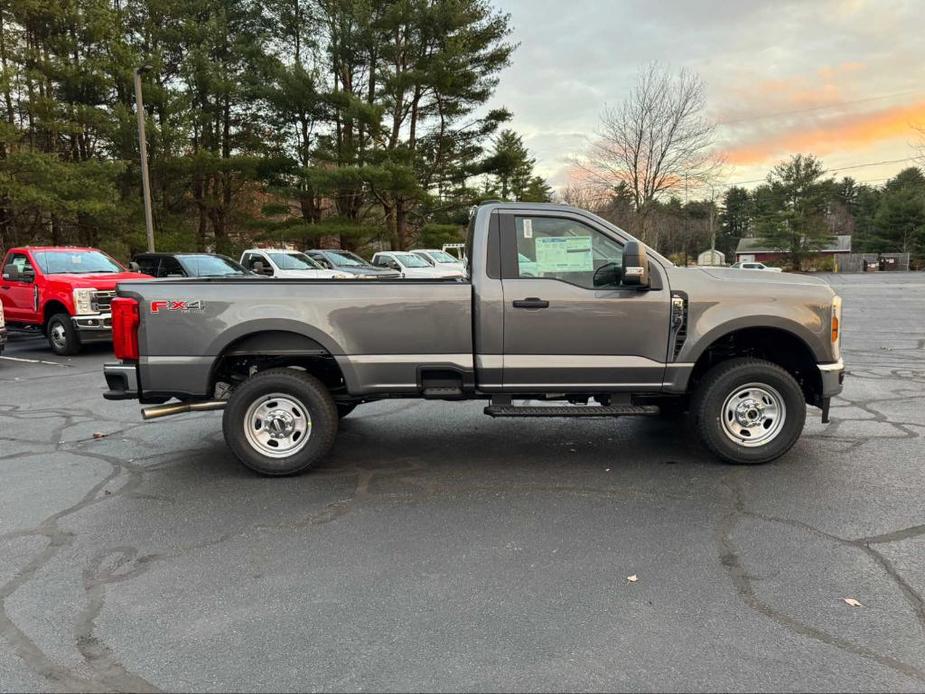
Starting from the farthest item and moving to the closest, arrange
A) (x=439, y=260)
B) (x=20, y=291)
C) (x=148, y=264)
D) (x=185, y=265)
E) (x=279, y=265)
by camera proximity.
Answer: (x=439, y=260) → (x=279, y=265) → (x=148, y=264) → (x=185, y=265) → (x=20, y=291)

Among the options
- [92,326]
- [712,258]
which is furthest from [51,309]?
Answer: [712,258]

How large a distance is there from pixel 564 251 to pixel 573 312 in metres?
0.49

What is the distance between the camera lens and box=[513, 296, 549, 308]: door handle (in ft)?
15.5

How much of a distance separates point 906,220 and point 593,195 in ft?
139

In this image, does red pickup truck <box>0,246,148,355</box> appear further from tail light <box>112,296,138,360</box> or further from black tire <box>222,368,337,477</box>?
black tire <box>222,368,337,477</box>

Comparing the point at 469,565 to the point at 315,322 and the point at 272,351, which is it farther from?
the point at 272,351

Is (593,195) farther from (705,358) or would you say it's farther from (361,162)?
(705,358)

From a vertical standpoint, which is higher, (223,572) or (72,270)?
(72,270)

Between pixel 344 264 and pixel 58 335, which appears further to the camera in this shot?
pixel 344 264

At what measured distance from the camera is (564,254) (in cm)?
485

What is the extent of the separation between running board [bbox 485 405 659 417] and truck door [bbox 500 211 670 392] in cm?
16

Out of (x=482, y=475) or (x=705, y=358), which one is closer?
(x=482, y=475)

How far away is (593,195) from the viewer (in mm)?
44219

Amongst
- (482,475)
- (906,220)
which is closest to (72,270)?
(482,475)
